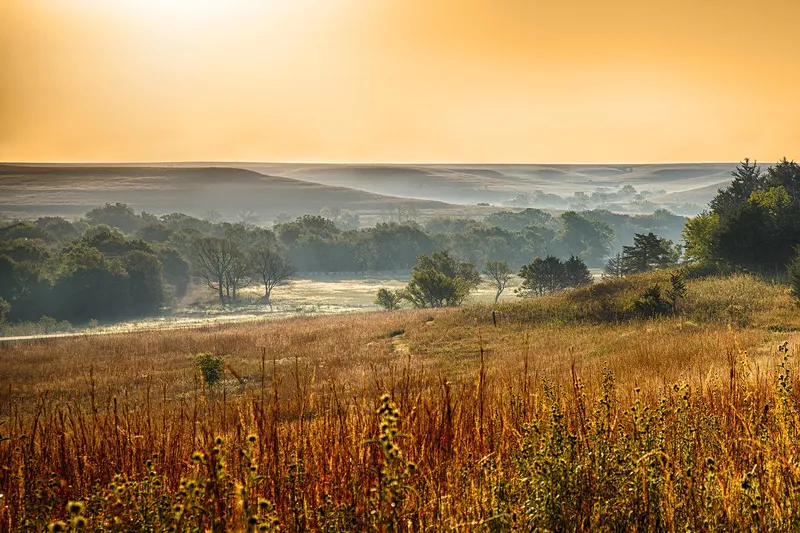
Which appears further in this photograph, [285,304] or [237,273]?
[237,273]

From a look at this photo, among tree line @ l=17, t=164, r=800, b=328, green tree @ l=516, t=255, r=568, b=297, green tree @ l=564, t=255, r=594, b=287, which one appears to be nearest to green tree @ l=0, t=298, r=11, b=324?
tree line @ l=17, t=164, r=800, b=328

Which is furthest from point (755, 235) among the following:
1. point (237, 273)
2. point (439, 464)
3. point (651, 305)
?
point (237, 273)

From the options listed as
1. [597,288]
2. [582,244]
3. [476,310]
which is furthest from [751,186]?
[582,244]

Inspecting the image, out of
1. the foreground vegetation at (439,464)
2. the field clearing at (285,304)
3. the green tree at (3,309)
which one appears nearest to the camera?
the foreground vegetation at (439,464)

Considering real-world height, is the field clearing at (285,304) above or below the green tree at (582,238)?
below

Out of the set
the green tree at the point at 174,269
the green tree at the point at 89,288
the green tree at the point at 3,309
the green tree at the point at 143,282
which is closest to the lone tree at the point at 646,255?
the green tree at the point at 143,282

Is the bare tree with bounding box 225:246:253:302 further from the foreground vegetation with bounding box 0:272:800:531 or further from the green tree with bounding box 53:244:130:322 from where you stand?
the foreground vegetation with bounding box 0:272:800:531

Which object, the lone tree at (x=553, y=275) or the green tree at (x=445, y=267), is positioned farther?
the green tree at (x=445, y=267)

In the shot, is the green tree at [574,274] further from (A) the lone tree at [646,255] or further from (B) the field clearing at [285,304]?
(B) the field clearing at [285,304]

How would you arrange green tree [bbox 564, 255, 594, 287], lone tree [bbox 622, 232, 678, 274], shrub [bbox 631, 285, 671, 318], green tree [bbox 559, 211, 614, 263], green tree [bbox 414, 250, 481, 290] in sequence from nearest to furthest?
1. shrub [bbox 631, 285, 671, 318]
2. lone tree [bbox 622, 232, 678, 274]
3. green tree [bbox 564, 255, 594, 287]
4. green tree [bbox 414, 250, 481, 290]
5. green tree [bbox 559, 211, 614, 263]

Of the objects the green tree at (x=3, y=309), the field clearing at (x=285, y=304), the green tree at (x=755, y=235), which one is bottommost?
the field clearing at (x=285, y=304)

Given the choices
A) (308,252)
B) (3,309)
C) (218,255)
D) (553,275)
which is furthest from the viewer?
(308,252)

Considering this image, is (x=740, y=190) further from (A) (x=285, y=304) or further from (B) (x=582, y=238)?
(B) (x=582, y=238)

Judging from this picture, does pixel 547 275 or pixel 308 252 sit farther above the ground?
pixel 547 275
